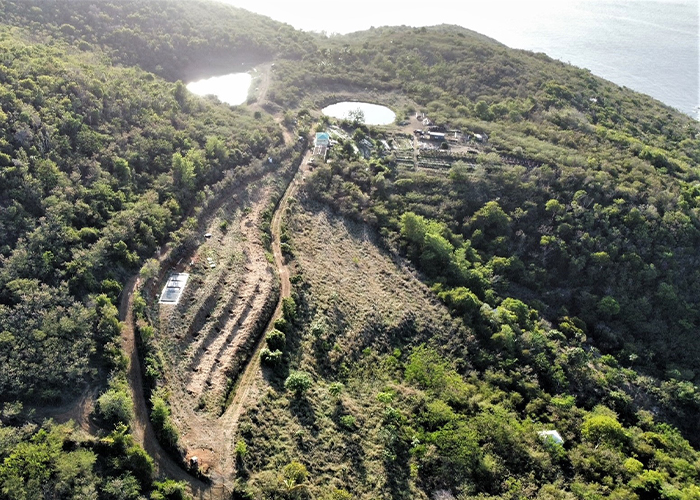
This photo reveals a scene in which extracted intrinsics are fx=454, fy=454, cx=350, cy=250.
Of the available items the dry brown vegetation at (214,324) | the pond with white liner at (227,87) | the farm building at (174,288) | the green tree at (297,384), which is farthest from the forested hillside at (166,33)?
the green tree at (297,384)

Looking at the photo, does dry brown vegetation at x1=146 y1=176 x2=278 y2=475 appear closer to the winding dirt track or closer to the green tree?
the winding dirt track

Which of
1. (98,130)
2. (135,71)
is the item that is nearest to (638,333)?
(98,130)

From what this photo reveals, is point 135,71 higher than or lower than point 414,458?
higher

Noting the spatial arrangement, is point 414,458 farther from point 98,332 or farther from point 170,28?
point 170,28

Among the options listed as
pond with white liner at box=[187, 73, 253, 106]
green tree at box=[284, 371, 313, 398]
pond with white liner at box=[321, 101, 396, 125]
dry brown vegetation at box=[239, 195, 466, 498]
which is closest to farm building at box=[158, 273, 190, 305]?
dry brown vegetation at box=[239, 195, 466, 498]

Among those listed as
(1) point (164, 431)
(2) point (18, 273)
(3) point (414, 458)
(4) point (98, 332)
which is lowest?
(3) point (414, 458)

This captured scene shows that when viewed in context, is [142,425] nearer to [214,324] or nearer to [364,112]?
[214,324]

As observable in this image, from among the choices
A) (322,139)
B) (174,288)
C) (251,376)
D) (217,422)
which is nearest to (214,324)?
(174,288)
